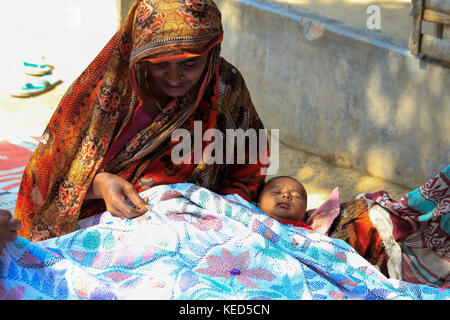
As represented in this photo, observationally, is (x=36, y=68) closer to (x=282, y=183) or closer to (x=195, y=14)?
(x=282, y=183)

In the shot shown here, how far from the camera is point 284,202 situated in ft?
10.8

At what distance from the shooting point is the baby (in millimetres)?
3275

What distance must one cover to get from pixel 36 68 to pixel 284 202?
191 inches

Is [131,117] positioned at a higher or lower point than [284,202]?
higher

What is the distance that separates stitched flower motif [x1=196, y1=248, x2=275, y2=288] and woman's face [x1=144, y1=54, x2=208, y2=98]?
0.79 meters

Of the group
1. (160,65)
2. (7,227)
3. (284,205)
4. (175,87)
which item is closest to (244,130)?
(284,205)

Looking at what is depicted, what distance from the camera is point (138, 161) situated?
3100mm

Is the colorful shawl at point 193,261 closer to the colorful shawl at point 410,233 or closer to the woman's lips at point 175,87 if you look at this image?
the colorful shawl at point 410,233

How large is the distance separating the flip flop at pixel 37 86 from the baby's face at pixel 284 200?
13.8ft

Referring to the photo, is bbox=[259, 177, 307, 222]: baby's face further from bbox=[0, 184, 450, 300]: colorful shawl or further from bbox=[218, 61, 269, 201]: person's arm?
bbox=[0, 184, 450, 300]: colorful shawl

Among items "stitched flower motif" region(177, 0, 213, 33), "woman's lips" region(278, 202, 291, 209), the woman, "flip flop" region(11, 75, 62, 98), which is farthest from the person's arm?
"flip flop" region(11, 75, 62, 98)

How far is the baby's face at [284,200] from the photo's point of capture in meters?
3.28

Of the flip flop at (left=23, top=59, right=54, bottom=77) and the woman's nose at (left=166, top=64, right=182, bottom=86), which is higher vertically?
the woman's nose at (left=166, top=64, right=182, bottom=86)
